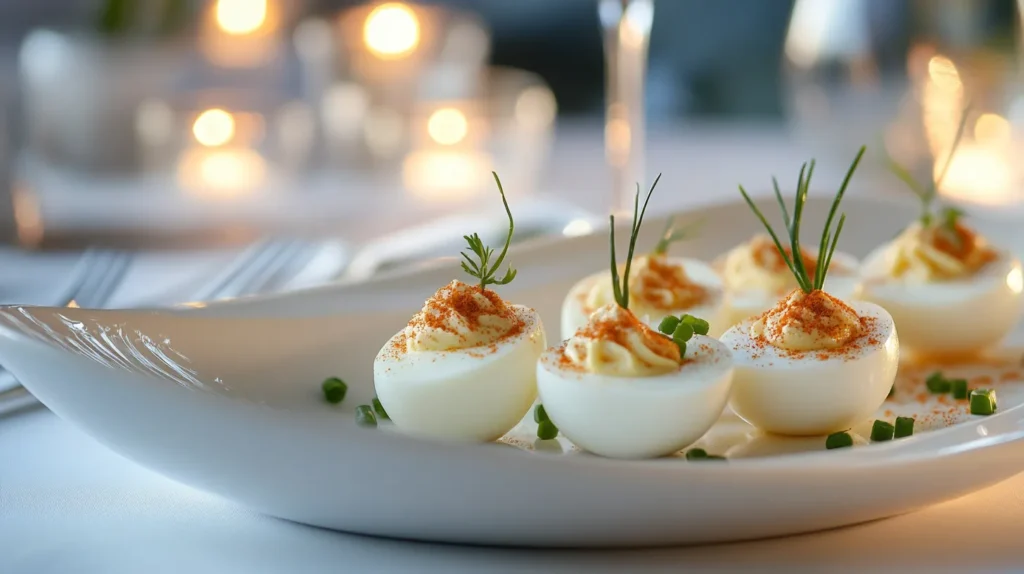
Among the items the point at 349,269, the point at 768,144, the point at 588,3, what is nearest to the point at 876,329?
the point at 349,269

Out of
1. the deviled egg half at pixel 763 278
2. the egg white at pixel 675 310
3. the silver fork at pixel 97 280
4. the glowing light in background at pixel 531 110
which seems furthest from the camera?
the glowing light in background at pixel 531 110

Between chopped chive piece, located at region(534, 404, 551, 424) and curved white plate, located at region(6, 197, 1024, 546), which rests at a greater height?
chopped chive piece, located at region(534, 404, 551, 424)

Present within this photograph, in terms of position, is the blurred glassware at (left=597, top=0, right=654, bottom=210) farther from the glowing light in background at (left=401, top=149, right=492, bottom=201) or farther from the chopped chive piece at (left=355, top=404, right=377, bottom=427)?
the chopped chive piece at (left=355, top=404, right=377, bottom=427)

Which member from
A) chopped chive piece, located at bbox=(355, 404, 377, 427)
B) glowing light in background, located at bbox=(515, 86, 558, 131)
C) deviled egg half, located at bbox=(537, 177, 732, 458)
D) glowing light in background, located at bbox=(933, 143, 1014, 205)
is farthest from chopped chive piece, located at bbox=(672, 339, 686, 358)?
glowing light in background, located at bbox=(515, 86, 558, 131)

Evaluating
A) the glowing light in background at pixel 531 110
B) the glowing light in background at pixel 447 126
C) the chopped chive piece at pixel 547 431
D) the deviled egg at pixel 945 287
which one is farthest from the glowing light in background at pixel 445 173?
the chopped chive piece at pixel 547 431

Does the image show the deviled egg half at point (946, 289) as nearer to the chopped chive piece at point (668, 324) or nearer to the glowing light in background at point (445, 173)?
the chopped chive piece at point (668, 324)
